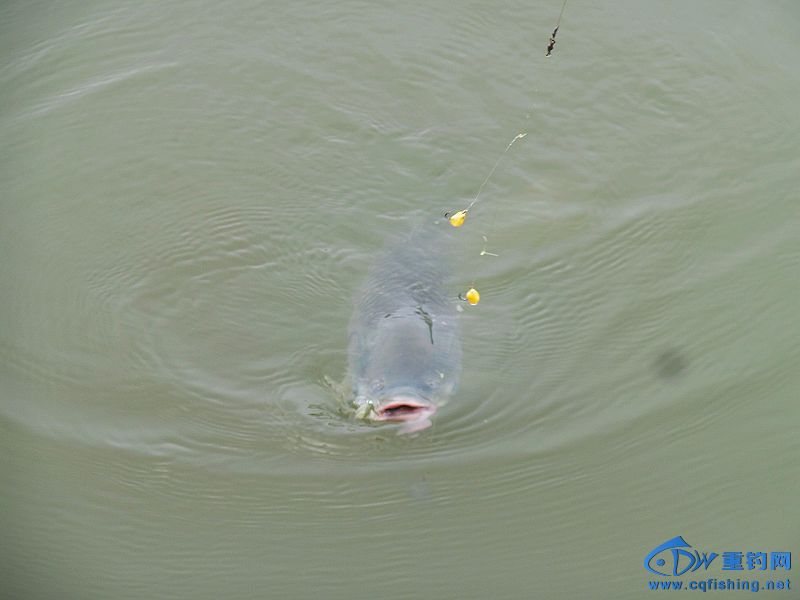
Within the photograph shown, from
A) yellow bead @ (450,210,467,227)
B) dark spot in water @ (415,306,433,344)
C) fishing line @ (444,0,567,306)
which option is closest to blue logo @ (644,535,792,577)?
dark spot in water @ (415,306,433,344)

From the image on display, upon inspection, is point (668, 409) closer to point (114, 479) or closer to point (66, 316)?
point (114, 479)

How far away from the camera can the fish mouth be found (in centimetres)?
459

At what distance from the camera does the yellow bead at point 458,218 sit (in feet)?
19.7

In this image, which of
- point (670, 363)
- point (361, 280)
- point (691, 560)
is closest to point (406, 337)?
point (361, 280)

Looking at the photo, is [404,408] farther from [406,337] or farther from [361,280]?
[361,280]

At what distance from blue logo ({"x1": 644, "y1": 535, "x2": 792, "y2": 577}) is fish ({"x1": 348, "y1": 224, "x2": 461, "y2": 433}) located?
1301 millimetres

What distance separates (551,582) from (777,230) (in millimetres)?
2948

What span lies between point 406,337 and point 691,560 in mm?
1789

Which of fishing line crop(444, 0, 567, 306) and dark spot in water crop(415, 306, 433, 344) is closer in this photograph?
dark spot in water crop(415, 306, 433, 344)

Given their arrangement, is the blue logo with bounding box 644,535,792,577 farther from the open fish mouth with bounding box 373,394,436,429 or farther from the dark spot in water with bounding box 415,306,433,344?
the dark spot in water with bounding box 415,306,433,344

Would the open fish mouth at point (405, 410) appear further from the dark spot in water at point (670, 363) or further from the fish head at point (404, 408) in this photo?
the dark spot in water at point (670, 363)

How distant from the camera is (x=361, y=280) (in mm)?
5727

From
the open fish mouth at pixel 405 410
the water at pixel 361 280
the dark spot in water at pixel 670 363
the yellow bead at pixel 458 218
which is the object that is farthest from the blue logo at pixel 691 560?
the yellow bead at pixel 458 218

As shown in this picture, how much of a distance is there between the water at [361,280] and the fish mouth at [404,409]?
0.16m
